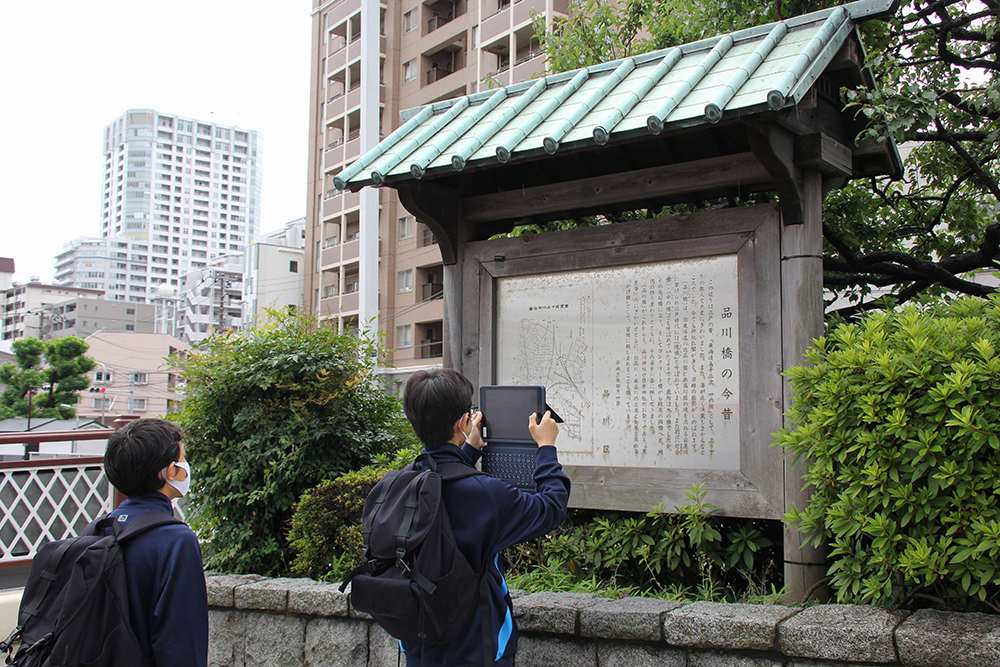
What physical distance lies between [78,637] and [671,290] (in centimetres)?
380

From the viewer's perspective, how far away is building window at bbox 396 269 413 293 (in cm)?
3884

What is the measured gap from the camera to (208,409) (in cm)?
670

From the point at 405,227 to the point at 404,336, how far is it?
223 inches

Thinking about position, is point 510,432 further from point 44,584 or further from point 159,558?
point 44,584

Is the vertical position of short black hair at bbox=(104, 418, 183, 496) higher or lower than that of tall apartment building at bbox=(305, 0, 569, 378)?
lower

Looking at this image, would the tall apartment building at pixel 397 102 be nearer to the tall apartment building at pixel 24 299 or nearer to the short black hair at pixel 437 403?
the short black hair at pixel 437 403

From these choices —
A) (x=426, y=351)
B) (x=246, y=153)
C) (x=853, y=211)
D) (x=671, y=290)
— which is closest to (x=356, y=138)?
(x=426, y=351)

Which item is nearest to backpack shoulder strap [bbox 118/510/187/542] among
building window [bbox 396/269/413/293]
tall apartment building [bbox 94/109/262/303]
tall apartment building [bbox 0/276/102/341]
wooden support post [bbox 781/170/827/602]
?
wooden support post [bbox 781/170/827/602]

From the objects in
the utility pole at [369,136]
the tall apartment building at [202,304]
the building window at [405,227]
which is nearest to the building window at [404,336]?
the building window at [405,227]

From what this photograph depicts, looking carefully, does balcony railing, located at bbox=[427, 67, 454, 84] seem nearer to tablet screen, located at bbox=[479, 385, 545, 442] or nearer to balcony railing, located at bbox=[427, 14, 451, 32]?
balcony railing, located at bbox=[427, 14, 451, 32]

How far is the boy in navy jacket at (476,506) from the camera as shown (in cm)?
304

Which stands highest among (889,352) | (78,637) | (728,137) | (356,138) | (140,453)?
(356,138)

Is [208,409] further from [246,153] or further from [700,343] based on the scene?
[246,153]

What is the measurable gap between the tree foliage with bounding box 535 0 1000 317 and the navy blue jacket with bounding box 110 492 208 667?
7127 millimetres
